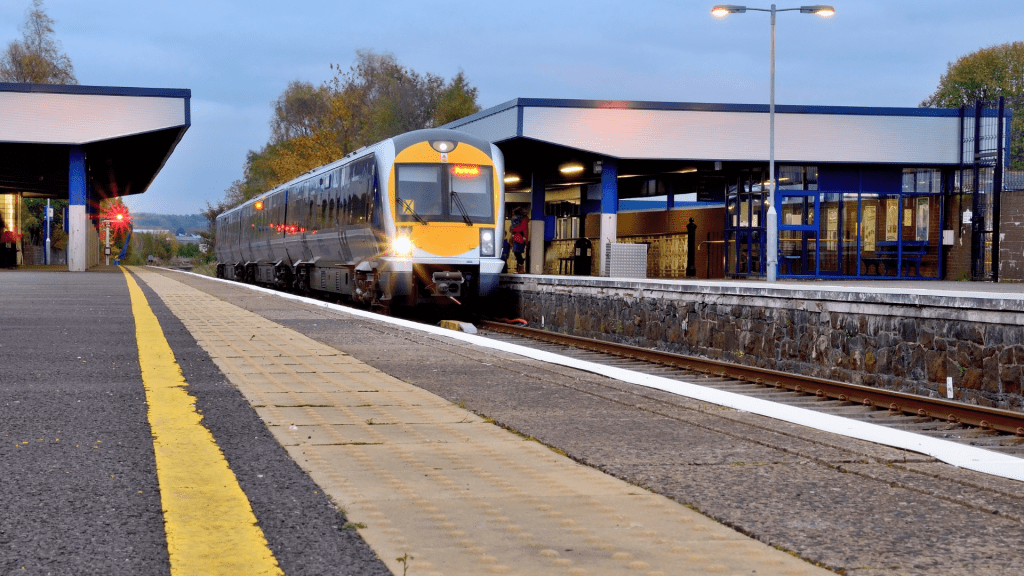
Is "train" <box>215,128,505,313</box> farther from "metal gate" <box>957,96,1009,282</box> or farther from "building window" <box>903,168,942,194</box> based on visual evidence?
"metal gate" <box>957,96,1009,282</box>

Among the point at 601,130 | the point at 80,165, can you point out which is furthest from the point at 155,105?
the point at 601,130

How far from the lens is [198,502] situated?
3605 mm

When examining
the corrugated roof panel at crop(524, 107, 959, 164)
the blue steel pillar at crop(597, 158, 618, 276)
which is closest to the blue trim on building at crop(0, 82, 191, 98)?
the blue steel pillar at crop(597, 158, 618, 276)

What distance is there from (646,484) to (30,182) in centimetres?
5974

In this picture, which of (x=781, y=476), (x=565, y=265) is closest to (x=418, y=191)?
(x=781, y=476)

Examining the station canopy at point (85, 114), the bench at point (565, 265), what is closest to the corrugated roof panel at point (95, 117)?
the station canopy at point (85, 114)

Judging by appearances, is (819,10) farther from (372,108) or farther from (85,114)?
(372,108)

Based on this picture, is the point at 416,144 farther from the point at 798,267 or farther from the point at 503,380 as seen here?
the point at 798,267

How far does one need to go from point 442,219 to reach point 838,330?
8.55 m

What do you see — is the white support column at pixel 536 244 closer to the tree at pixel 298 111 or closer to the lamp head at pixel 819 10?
the lamp head at pixel 819 10

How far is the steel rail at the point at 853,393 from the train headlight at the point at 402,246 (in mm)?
4695

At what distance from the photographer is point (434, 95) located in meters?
98.4

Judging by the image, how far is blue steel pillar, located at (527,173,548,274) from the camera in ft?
122

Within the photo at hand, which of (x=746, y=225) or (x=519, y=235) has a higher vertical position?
(x=746, y=225)
